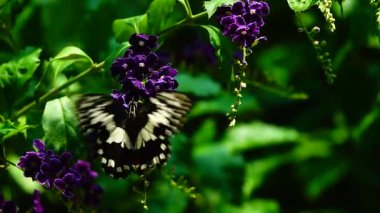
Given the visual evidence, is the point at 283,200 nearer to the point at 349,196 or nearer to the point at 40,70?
the point at 349,196

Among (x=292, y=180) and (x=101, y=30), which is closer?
(x=101, y=30)

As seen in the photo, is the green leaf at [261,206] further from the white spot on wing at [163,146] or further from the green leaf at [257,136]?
the white spot on wing at [163,146]

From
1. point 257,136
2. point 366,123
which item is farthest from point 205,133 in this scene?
point 366,123

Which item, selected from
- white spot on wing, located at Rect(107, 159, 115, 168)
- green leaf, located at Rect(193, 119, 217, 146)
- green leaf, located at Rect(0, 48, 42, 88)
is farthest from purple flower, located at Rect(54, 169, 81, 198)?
green leaf, located at Rect(193, 119, 217, 146)

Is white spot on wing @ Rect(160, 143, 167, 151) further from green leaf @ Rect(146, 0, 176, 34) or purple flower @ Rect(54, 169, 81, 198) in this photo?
green leaf @ Rect(146, 0, 176, 34)

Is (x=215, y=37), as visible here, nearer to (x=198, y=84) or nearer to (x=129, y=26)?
(x=129, y=26)

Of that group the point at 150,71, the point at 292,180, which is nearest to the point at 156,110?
the point at 150,71
